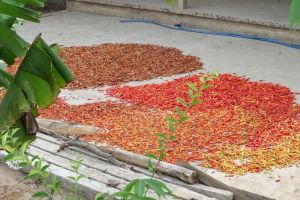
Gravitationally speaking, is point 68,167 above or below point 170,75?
below

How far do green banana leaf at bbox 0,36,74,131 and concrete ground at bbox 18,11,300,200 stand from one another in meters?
1.85

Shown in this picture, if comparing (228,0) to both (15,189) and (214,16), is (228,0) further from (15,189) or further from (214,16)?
(15,189)

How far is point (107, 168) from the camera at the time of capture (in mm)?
5008

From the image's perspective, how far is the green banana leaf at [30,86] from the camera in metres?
3.47

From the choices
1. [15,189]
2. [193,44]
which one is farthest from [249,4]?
[15,189]

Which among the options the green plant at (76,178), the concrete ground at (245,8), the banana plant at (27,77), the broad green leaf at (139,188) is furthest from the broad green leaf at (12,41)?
the concrete ground at (245,8)

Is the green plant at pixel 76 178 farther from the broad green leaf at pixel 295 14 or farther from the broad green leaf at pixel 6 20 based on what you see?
the broad green leaf at pixel 295 14

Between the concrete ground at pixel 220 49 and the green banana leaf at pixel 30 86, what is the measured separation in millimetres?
1846

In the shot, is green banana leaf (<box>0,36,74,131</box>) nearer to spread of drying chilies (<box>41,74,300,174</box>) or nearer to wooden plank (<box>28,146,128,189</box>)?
wooden plank (<box>28,146,128,189</box>)

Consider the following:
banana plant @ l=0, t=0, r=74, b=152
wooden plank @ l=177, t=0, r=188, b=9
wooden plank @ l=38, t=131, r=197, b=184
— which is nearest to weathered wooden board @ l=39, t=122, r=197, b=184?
wooden plank @ l=38, t=131, r=197, b=184

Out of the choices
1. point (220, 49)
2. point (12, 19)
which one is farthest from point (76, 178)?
point (220, 49)

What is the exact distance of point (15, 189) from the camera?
205 inches

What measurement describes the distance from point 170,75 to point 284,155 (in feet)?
9.44

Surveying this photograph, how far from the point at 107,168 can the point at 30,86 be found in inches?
63.6
